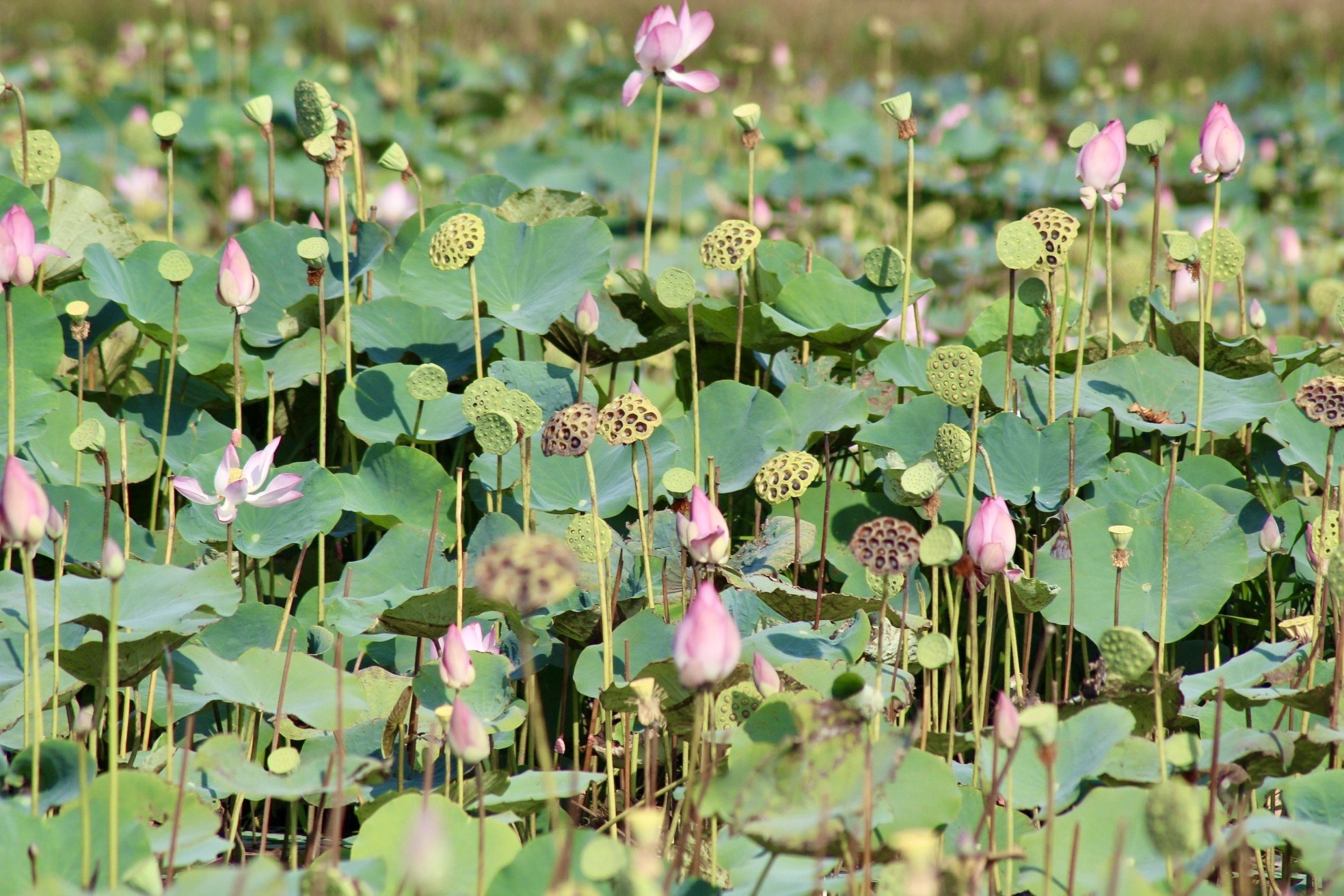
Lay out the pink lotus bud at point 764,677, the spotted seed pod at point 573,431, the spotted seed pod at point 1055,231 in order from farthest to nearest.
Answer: the spotted seed pod at point 1055,231 < the spotted seed pod at point 573,431 < the pink lotus bud at point 764,677

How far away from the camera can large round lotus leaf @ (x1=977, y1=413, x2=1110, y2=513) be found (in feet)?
4.79

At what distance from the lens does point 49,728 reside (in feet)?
4.07

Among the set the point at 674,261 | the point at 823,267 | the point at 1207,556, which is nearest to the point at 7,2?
the point at 674,261

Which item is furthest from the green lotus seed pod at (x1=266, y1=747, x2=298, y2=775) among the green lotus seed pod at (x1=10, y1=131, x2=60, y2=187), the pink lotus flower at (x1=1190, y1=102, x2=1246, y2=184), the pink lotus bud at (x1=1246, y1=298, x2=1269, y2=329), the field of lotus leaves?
the pink lotus bud at (x1=1246, y1=298, x2=1269, y2=329)

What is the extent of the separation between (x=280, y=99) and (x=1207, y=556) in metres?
4.25

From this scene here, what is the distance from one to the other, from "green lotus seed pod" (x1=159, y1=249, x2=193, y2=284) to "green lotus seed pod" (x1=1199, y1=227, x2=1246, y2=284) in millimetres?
1206

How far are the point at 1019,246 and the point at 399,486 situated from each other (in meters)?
0.75

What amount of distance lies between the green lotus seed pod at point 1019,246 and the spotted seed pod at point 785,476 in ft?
0.93

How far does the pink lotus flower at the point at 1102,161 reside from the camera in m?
1.38

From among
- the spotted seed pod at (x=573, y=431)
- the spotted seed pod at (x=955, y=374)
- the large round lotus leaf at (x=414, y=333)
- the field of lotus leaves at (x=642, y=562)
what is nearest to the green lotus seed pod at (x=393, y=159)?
the field of lotus leaves at (x=642, y=562)

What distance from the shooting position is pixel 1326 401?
49.7 inches

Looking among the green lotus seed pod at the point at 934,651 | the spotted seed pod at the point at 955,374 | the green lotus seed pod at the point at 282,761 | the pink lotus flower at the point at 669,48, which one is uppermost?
the pink lotus flower at the point at 669,48

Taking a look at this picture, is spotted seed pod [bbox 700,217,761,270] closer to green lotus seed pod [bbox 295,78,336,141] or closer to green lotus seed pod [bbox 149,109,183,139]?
green lotus seed pod [bbox 295,78,336,141]

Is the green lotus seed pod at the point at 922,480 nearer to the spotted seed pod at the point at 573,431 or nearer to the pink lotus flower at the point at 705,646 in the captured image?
the spotted seed pod at the point at 573,431
